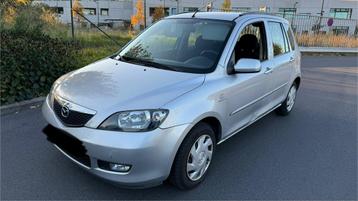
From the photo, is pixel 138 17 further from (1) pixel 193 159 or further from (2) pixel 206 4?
(1) pixel 193 159

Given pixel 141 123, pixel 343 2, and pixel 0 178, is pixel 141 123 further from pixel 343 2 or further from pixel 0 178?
pixel 343 2

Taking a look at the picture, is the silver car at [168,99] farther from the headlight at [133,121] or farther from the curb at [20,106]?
the curb at [20,106]

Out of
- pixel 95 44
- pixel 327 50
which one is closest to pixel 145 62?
pixel 95 44

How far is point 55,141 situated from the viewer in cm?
301

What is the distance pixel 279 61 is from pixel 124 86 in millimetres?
2614

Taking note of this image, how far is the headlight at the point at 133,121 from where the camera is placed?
2.59 meters

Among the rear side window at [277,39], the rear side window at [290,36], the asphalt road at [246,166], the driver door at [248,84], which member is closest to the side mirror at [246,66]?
the driver door at [248,84]

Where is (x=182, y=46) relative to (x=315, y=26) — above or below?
below

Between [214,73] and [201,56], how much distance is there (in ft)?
1.25

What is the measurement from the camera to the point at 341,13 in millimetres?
50594

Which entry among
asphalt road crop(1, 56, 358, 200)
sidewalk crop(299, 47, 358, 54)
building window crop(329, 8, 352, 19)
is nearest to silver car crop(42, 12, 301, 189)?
asphalt road crop(1, 56, 358, 200)

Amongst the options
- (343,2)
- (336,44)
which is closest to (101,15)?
(343,2)

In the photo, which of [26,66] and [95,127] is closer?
[95,127]

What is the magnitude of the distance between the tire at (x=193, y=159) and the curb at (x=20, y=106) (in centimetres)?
321
